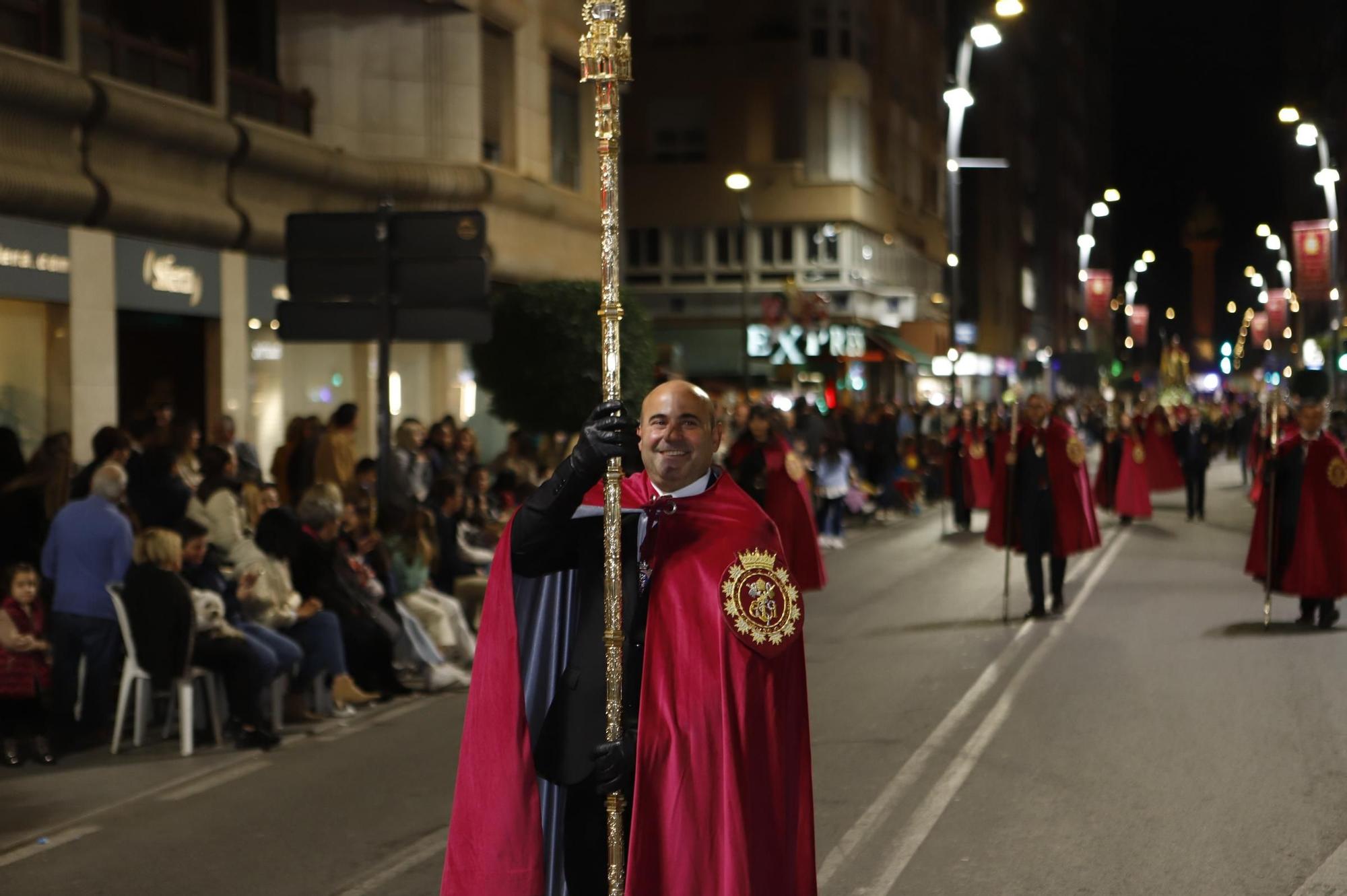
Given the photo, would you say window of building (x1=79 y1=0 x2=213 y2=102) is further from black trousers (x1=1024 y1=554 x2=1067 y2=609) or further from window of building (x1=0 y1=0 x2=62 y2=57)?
black trousers (x1=1024 y1=554 x2=1067 y2=609)

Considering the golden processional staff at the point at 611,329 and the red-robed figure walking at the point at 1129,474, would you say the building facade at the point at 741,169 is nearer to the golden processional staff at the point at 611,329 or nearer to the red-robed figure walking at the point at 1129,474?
the red-robed figure walking at the point at 1129,474

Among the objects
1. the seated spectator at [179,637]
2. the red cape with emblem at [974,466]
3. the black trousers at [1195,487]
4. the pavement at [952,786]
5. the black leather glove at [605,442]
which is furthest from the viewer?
the black trousers at [1195,487]

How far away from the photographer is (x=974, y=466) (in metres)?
28.8

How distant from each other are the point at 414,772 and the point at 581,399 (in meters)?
13.3

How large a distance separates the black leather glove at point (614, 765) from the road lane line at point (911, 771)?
2857 millimetres

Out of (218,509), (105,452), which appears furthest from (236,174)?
(218,509)

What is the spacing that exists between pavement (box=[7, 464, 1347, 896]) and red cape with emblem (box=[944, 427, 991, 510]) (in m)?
12.8

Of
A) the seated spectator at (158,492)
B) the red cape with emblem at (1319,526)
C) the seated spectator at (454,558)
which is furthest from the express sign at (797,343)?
the seated spectator at (158,492)

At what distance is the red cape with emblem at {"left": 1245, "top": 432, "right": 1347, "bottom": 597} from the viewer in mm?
15391

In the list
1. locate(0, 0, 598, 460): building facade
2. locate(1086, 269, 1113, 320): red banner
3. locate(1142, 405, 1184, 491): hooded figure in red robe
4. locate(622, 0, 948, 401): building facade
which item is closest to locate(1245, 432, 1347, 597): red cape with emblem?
locate(0, 0, 598, 460): building facade

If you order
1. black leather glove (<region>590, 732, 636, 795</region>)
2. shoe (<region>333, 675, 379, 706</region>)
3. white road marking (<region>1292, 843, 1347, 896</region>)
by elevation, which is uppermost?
black leather glove (<region>590, 732, 636, 795</region>)

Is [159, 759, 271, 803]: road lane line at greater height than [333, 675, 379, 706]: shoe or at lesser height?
lesser

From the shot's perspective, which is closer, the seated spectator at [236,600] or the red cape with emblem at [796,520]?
the seated spectator at [236,600]

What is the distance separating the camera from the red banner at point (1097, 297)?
68.1m
